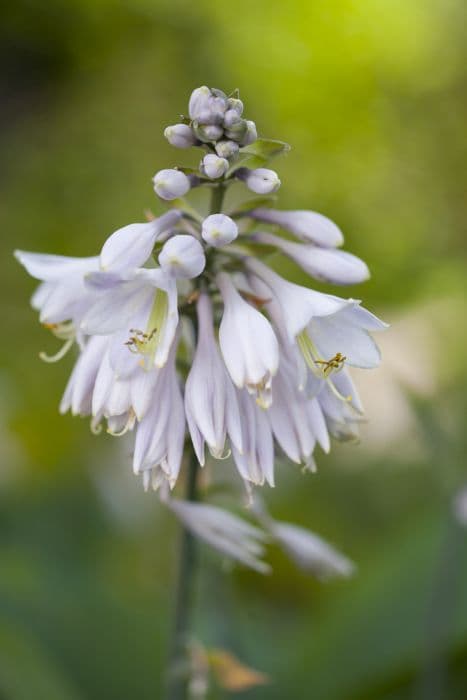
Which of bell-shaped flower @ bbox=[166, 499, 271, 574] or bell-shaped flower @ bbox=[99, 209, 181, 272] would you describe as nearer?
bell-shaped flower @ bbox=[99, 209, 181, 272]

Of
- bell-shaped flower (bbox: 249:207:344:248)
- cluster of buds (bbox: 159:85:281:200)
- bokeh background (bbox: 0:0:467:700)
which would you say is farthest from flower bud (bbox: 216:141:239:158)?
bokeh background (bbox: 0:0:467:700)

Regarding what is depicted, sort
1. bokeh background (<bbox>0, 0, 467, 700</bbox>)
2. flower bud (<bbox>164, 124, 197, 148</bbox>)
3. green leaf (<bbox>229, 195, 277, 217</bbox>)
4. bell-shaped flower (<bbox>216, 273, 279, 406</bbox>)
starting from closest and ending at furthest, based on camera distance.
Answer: bell-shaped flower (<bbox>216, 273, 279, 406</bbox>), flower bud (<bbox>164, 124, 197, 148</bbox>), green leaf (<bbox>229, 195, 277, 217</bbox>), bokeh background (<bbox>0, 0, 467, 700</bbox>)

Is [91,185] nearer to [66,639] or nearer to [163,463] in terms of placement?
[66,639]

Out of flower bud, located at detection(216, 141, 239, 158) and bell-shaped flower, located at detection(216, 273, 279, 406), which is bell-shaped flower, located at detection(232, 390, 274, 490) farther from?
flower bud, located at detection(216, 141, 239, 158)

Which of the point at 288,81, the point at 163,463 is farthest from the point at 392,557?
the point at 288,81

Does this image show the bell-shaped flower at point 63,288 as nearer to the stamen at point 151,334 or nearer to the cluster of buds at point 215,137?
the stamen at point 151,334

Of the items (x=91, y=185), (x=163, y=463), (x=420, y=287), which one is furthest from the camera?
(x=91, y=185)

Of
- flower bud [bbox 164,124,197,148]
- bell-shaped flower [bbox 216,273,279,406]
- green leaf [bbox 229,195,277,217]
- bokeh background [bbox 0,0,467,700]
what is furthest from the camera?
bokeh background [bbox 0,0,467,700]
